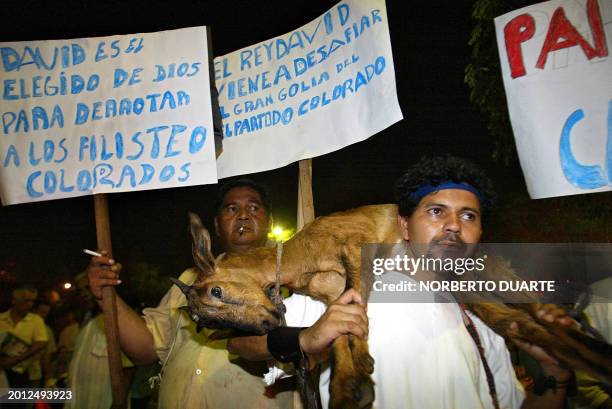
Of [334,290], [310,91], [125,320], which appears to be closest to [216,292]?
[334,290]

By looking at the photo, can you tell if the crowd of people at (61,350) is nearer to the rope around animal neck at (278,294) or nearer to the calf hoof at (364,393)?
A: the rope around animal neck at (278,294)

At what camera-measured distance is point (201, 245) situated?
293 cm

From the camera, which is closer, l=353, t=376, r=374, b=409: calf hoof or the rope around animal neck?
l=353, t=376, r=374, b=409: calf hoof

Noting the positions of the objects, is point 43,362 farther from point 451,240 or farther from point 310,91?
point 451,240

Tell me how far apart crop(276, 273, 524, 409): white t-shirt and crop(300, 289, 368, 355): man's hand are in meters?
0.20

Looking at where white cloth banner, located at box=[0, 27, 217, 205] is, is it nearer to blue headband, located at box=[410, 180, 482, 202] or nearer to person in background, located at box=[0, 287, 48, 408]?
blue headband, located at box=[410, 180, 482, 202]

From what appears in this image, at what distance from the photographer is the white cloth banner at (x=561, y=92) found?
9.98 ft

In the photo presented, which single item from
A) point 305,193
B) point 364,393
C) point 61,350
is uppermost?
point 305,193

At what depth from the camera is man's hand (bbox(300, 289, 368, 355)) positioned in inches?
102

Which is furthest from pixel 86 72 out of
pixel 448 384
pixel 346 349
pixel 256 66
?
pixel 448 384

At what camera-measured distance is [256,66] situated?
376 cm


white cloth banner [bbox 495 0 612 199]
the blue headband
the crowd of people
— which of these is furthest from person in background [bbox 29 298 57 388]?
white cloth banner [bbox 495 0 612 199]

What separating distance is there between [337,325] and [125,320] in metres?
1.57

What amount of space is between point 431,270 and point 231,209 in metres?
1.44
